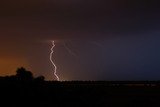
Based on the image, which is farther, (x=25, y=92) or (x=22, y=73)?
(x=22, y=73)

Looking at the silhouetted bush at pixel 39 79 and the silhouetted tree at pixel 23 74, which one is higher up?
the silhouetted tree at pixel 23 74

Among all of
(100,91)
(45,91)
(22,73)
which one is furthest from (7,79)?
(100,91)

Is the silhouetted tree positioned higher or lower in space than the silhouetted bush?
higher

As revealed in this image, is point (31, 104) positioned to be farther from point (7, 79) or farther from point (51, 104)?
point (7, 79)

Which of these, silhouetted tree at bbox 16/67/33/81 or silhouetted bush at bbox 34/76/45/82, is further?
silhouetted tree at bbox 16/67/33/81

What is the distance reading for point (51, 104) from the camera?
205ft

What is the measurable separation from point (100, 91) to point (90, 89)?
1.67 meters

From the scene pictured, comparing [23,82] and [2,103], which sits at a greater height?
[23,82]

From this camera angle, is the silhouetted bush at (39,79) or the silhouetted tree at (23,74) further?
the silhouetted tree at (23,74)

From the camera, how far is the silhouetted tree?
238 feet

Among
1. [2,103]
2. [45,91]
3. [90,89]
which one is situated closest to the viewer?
[2,103]

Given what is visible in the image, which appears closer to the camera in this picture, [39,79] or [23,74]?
[39,79]

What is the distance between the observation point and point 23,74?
73.3 metres

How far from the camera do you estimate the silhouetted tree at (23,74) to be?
72.5 m
